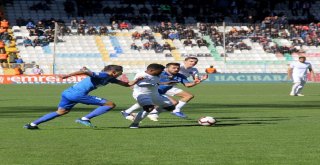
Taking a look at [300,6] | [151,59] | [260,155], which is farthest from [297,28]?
[260,155]

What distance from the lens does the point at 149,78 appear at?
1755cm

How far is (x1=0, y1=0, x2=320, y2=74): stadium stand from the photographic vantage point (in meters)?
60.5

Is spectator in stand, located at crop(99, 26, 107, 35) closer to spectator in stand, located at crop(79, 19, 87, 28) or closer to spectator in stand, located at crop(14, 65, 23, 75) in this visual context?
spectator in stand, located at crop(79, 19, 87, 28)

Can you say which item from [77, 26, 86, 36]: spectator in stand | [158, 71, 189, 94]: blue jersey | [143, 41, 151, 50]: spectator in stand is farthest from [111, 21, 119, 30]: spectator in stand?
[158, 71, 189, 94]: blue jersey

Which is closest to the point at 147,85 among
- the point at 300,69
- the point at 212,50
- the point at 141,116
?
the point at 141,116

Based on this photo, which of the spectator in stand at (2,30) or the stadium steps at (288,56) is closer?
the spectator in stand at (2,30)

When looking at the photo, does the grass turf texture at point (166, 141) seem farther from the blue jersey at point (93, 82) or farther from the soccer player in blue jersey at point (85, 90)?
the blue jersey at point (93, 82)

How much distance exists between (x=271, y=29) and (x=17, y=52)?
2174 cm

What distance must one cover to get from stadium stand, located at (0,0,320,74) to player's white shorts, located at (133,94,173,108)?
38419mm

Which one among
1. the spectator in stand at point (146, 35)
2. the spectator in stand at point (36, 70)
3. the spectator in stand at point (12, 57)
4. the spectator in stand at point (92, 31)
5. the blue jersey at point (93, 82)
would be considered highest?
the blue jersey at point (93, 82)

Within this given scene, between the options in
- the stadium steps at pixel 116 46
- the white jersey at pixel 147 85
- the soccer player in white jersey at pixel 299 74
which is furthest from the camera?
the stadium steps at pixel 116 46

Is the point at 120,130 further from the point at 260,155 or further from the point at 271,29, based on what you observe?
the point at 271,29

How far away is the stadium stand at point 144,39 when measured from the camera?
6049 cm

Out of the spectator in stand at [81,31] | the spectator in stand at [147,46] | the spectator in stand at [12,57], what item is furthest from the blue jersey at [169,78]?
the spectator in stand at [81,31]
